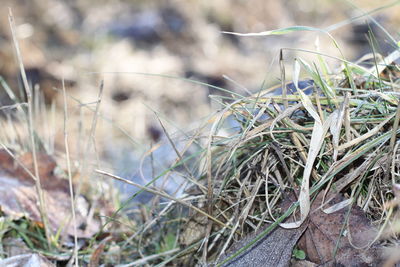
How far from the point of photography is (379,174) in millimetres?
1149

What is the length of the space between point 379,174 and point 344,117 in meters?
0.16

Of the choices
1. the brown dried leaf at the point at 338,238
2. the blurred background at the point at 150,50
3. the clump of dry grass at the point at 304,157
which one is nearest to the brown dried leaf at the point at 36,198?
the clump of dry grass at the point at 304,157

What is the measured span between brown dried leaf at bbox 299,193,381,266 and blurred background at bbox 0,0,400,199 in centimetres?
183

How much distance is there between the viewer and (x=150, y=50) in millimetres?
4516

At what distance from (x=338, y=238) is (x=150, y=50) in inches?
144

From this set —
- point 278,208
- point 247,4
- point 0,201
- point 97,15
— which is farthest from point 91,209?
point 247,4

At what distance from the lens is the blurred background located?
143 inches

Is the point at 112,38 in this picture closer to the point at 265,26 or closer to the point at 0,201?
the point at 265,26

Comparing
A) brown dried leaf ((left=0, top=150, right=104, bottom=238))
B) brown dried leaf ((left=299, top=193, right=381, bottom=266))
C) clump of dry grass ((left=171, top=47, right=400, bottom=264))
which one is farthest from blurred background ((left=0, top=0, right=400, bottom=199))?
brown dried leaf ((left=299, top=193, right=381, bottom=266))

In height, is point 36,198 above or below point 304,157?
below

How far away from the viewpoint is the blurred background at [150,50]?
11.9 feet

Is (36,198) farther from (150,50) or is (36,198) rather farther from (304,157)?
(150,50)

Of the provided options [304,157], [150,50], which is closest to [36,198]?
[304,157]

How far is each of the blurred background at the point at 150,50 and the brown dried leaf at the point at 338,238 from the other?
183cm
